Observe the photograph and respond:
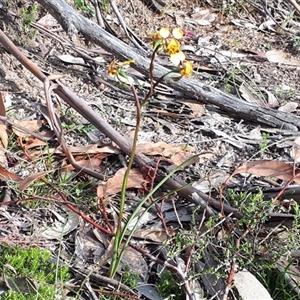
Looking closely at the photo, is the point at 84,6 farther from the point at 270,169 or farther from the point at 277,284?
the point at 277,284

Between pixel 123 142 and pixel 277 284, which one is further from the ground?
pixel 123 142

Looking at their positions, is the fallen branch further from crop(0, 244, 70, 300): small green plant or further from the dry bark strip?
crop(0, 244, 70, 300): small green plant

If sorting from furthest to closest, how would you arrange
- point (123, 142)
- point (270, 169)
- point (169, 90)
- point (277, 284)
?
1. point (169, 90)
2. point (123, 142)
3. point (270, 169)
4. point (277, 284)

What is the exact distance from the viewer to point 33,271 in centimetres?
202

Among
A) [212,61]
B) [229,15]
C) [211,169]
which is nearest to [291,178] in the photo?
[211,169]

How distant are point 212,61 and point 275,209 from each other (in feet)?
4.82

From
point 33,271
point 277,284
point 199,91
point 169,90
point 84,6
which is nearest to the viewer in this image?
point 33,271

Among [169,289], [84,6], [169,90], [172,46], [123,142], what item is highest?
[172,46]

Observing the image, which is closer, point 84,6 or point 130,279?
point 130,279

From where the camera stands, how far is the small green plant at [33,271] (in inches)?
76.0

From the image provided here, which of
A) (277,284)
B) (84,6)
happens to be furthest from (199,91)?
(277,284)

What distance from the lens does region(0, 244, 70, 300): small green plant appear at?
6.34ft

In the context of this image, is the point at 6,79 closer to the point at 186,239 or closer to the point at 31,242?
the point at 31,242

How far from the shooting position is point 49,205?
7.67ft
